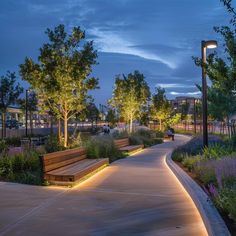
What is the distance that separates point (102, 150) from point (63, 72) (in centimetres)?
362

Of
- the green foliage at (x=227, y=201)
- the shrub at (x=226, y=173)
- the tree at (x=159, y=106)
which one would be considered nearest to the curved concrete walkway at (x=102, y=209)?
the green foliage at (x=227, y=201)

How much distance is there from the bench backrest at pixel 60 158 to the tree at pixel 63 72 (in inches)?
178

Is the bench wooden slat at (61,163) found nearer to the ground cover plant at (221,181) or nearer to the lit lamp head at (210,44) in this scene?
the ground cover plant at (221,181)

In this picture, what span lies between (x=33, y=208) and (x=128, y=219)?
1.83 meters

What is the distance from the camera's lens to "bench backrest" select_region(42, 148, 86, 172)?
11.7m

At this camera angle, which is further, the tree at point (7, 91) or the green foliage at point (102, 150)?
the tree at point (7, 91)

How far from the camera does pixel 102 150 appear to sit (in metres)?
19.7

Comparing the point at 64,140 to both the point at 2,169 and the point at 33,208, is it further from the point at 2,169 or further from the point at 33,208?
the point at 33,208

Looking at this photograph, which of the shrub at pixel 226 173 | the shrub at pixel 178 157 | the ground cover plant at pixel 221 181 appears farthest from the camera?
the shrub at pixel 178 157

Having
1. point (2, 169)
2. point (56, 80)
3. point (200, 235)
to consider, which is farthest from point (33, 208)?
point (56, 80)

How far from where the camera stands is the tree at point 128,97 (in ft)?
127

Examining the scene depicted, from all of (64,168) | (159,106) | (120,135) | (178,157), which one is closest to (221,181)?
(64,168)

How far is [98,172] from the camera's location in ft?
48.9

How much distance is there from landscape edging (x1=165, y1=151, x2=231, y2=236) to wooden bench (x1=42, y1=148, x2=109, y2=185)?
2586mm
